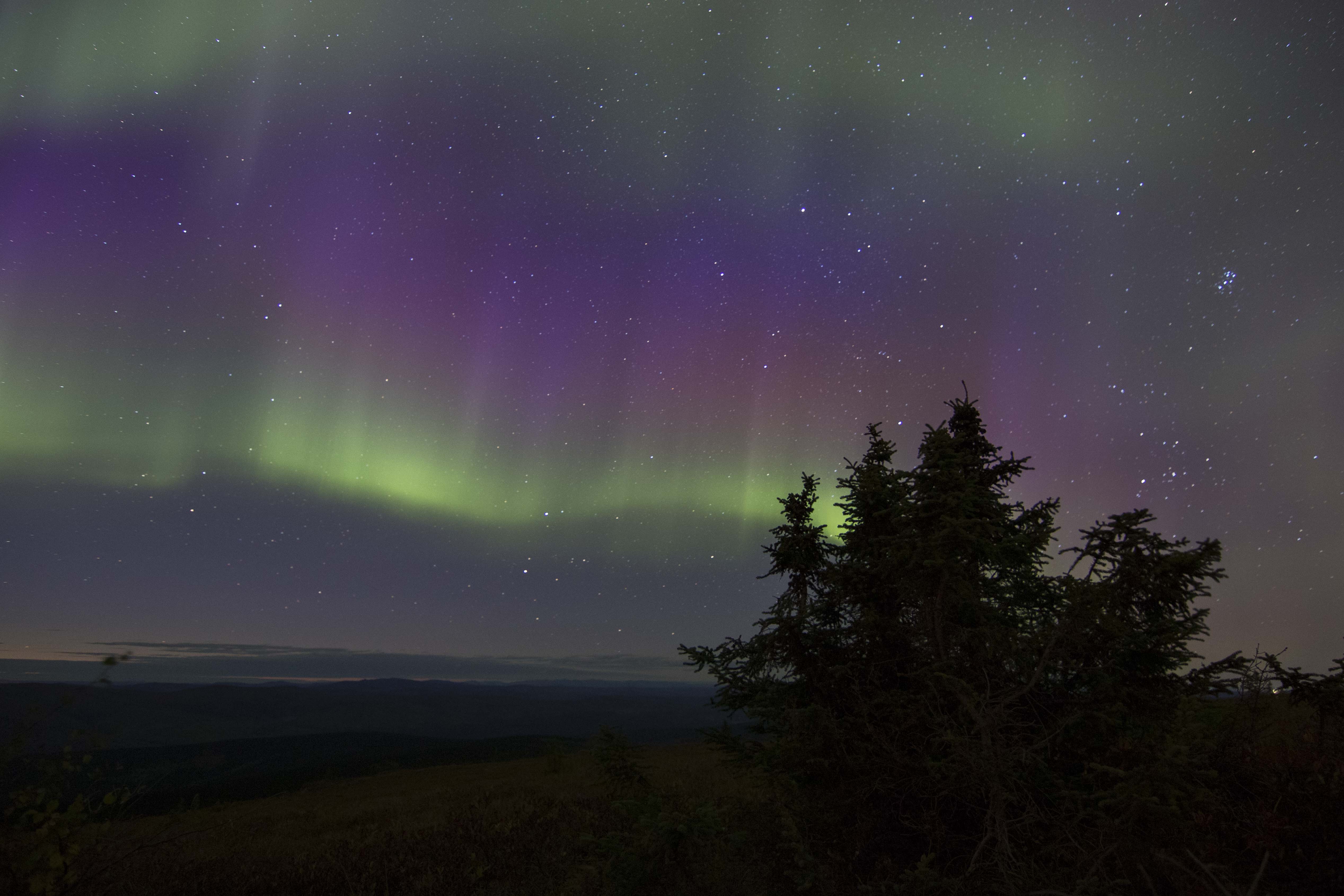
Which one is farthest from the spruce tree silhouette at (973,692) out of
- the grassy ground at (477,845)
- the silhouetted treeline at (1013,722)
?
the grassy ground at (477,845)

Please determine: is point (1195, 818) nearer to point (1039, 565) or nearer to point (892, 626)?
point (892, 626)

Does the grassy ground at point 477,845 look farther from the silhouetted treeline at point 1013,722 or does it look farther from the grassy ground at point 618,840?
the silhouetted treeline at point 1013,722

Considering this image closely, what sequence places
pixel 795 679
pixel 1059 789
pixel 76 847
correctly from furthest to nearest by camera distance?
pixel 795 679 → pixel 1059 789 → pixel 76 847

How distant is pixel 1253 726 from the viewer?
6.71 metres

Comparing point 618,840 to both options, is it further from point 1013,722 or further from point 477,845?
point 1013,722

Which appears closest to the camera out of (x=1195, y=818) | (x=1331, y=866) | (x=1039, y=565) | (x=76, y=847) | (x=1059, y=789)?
(x=1331, y=866)

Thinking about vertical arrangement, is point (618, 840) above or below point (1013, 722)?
below

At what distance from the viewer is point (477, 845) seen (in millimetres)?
11719

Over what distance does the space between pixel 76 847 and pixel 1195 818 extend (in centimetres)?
1045

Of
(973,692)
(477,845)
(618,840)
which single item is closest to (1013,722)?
(973,692)

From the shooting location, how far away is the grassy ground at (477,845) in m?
7.77

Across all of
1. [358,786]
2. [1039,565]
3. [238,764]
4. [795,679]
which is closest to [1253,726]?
[1039,565]

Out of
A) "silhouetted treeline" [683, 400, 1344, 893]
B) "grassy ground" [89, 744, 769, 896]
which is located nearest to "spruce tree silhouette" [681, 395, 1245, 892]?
"silhouetted treeline" [683, 400, 1344, 893]

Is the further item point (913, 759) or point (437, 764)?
point (437, 764)
